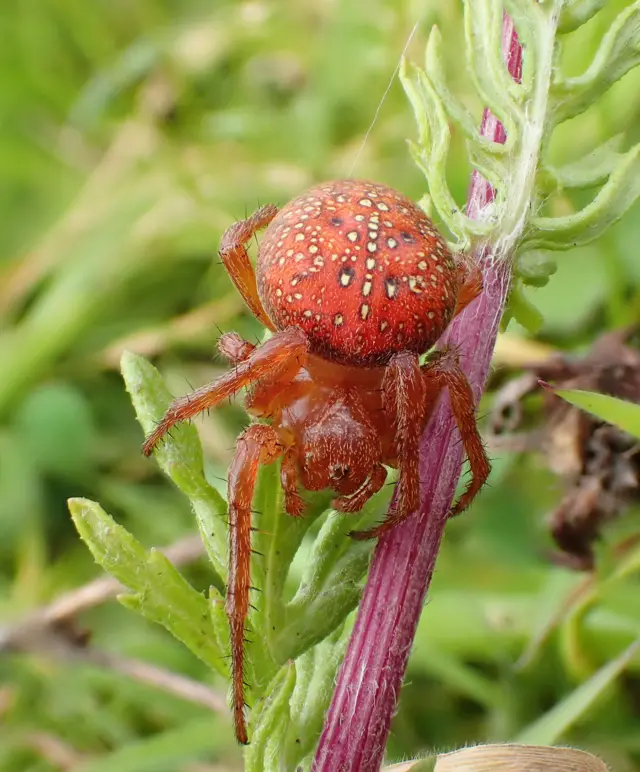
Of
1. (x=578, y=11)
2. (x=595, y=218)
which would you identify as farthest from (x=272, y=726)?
(x=578, y=11)

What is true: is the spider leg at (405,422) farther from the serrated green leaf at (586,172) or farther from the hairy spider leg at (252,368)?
the serrated green leaf at (586,172)

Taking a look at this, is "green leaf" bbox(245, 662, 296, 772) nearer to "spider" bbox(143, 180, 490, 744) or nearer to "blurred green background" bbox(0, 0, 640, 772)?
"spider" bbox(143, 180, 490, 744)

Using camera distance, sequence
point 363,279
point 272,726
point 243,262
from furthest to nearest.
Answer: point 243,262
point 363,279
point 272,726

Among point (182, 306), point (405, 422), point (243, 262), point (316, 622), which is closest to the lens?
point (316, 622)

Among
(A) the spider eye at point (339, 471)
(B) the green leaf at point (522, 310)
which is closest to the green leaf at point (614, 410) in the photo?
(B) the green leaf at point (522, 310)

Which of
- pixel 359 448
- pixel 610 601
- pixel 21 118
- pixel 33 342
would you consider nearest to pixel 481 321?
pixel 359 448

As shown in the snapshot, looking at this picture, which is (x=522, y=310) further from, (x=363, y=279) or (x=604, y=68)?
(x=604, y=68)
